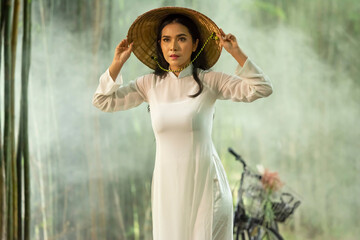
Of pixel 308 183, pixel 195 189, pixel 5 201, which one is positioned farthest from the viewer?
pixel 308 183

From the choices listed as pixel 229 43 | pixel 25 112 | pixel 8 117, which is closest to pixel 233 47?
pixel 229 43

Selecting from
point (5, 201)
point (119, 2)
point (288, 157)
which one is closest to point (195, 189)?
point (5, 201)

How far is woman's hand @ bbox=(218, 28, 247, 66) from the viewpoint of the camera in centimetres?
187

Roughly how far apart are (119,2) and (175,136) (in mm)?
2371

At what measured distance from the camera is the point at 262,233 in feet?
12.5

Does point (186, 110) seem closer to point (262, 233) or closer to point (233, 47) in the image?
point (233, 47)

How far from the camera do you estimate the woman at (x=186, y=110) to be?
192 centimetres

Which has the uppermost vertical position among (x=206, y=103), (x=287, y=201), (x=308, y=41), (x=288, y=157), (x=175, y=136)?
(x=308, y=41)

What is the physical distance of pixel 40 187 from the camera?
4012 millimetres

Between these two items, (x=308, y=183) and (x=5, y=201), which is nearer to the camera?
(x=5, y=201)

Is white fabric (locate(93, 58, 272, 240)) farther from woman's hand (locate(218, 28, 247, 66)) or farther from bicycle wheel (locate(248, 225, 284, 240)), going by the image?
bicycle wheel (locate(248, 225, 284, 240))

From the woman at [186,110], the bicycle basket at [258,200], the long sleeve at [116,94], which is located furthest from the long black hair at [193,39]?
the bicycle basket at [258,200]

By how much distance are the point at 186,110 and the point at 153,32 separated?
17.0 inches

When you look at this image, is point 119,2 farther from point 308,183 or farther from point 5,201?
point 308,183
